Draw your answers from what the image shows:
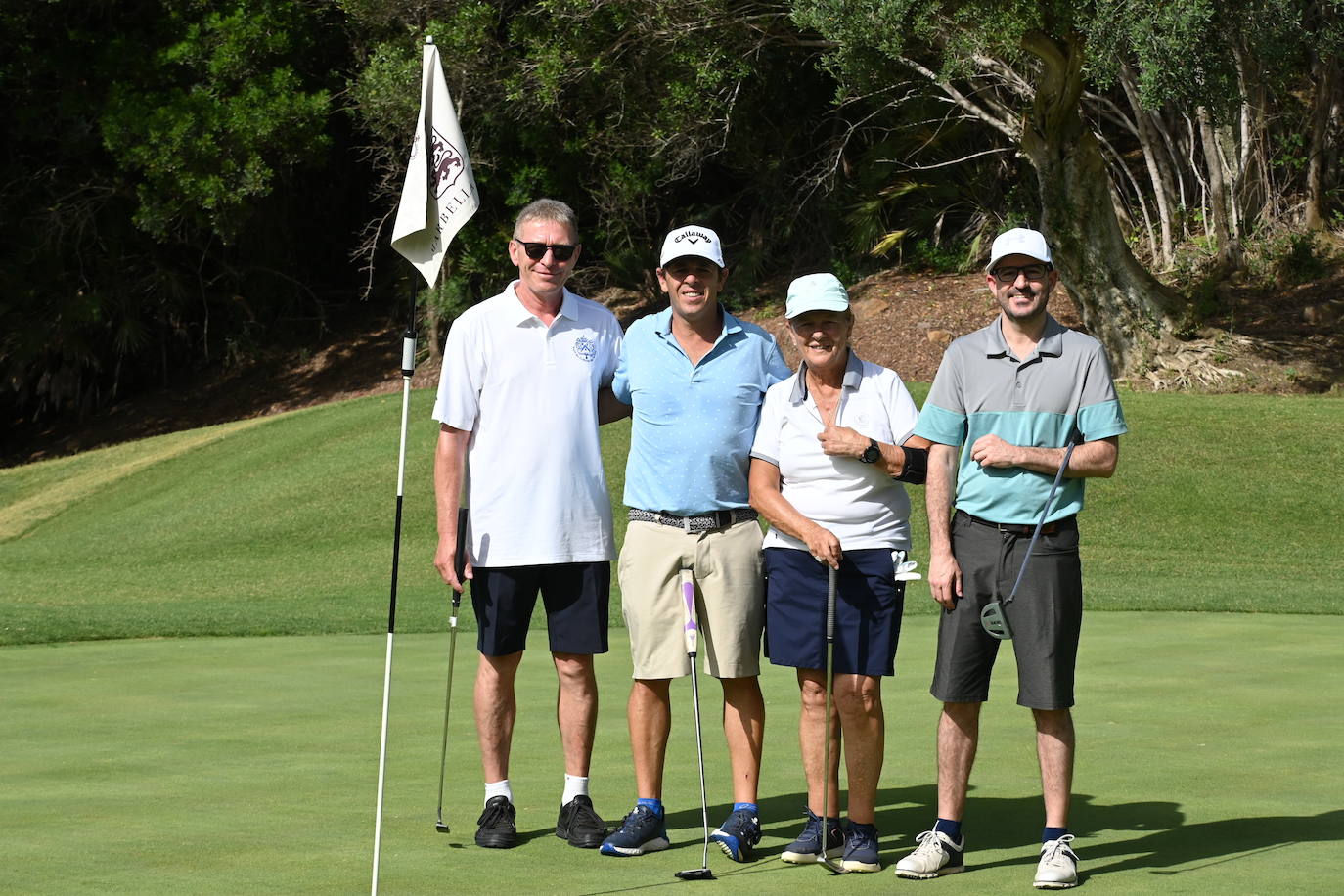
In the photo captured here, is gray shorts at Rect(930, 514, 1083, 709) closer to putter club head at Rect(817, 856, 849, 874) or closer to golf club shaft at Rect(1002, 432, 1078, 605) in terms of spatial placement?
golf club shaft at Rect(1002, 432, 1078, 605)

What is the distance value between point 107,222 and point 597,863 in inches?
1060

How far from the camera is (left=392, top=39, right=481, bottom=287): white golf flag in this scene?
17.6 ft

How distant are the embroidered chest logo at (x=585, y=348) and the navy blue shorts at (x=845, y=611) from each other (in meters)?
0.95

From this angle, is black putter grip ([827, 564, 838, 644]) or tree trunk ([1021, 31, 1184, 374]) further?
tree trunk ([1021, 31, 1184, 374])

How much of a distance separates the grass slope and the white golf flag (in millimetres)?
5746

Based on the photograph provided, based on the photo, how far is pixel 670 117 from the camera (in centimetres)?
2380

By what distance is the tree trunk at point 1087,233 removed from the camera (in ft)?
65.2

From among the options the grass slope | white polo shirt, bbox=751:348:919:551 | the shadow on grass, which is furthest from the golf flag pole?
the grass slope

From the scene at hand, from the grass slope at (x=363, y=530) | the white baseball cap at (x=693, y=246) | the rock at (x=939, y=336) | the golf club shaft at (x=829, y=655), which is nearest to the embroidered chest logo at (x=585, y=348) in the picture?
the white baseball cap at (x=693, y=246)

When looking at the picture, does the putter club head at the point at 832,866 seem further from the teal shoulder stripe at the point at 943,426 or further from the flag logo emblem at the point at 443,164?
the flag logo emblem at the point at 443,164

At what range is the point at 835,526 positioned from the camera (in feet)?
16.3

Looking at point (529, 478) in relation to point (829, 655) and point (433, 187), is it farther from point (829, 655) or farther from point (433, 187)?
point (829, 655)

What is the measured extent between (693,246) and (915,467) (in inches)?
39.2

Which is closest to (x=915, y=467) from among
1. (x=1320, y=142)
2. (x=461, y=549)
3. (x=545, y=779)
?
(x=461, y=549)
